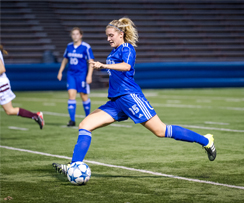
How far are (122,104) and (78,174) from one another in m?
0.95

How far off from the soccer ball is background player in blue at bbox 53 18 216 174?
0.41 ft

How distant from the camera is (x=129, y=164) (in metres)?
6.41

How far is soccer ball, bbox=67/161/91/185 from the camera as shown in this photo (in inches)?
202

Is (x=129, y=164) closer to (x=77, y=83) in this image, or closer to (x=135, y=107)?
(x=135, y=107)

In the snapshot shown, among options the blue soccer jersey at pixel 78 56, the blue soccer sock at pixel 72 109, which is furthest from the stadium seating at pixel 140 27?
the blue soccer sock at pixel 72 109

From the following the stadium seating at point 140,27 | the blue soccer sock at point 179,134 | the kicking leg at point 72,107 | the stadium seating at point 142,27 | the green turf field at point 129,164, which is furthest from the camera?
the stadium seating at point 142,27

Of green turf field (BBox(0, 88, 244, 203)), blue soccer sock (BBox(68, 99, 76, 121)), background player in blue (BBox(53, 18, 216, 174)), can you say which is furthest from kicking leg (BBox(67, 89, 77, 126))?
background player in blue (BBox(53, 18, 216, 174))

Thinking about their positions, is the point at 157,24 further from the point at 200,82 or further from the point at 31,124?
the point at 31,124

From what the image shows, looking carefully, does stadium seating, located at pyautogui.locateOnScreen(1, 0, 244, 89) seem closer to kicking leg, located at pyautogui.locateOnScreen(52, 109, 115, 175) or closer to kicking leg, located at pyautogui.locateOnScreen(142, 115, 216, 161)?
kicking leg, located at pyautogui.locateOnScreen(142, 115, 216, 161)

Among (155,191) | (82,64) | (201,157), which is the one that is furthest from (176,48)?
(155,191)

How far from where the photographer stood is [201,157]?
6867mm

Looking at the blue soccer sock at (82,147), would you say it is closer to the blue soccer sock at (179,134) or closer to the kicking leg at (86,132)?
the kicking leg at (86,132)

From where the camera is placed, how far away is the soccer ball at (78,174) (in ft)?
16.8

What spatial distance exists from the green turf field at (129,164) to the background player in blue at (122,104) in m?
0.48
